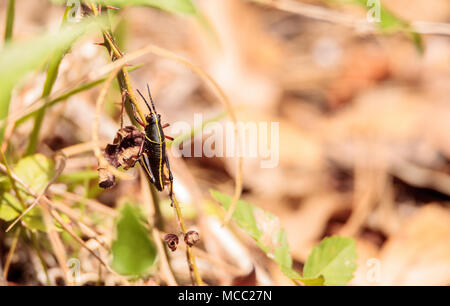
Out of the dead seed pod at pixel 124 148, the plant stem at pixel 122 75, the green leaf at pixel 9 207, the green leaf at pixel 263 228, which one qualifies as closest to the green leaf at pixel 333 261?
the green leaf at pixel 263 228

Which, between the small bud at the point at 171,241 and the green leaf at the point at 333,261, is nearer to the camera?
the small bud at the point at 171,241

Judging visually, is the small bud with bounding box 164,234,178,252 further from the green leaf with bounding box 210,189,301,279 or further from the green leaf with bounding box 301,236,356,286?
the green leaf with bounding box 301,236,356,286

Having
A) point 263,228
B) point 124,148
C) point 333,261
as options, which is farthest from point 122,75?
point 333,261

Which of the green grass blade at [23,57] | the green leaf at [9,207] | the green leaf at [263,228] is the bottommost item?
the green leaf at [263,228]

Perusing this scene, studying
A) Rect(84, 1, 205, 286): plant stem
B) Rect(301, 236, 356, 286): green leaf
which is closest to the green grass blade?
Rect(84, 1, 205, 286): plant stem

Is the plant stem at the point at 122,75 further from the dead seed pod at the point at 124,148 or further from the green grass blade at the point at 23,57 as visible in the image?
the green grass blade at the point at 23,57

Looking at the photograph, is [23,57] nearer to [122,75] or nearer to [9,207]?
[122,75]

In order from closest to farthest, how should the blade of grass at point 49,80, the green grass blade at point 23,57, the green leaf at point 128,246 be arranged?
the green grass blade at point 23,57 < the green leaf at point 128,246 < the blade of grass at point 49,80
